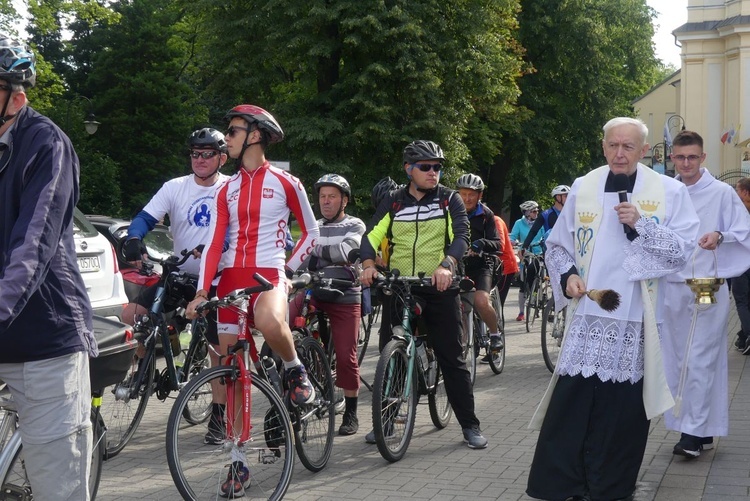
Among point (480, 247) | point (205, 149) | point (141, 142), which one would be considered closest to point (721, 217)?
point (480, 247)

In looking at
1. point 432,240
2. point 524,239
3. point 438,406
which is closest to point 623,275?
point 432,240

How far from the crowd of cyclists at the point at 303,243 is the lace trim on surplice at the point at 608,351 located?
3.73ft

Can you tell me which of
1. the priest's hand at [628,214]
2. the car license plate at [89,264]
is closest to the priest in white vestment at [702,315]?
the priest's hand at [628,214]

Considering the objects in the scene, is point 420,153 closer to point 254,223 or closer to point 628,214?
point 254,223

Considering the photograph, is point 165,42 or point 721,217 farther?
point 165,42

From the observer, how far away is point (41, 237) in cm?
338

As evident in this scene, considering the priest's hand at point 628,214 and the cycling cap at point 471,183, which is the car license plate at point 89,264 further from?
the priest's hand at point 628,214

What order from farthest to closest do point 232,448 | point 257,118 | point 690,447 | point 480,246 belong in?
point 480,246 → point 690,447 → point 257,118 → point 232,448

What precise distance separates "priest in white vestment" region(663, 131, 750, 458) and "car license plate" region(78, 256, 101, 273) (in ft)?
17.1

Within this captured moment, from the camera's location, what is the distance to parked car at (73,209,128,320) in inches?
379

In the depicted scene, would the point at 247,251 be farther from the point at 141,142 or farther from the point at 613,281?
the point at 141,142

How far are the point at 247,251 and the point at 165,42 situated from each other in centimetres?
4015

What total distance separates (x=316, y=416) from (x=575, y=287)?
173cm

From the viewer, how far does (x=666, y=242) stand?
17.7ft
